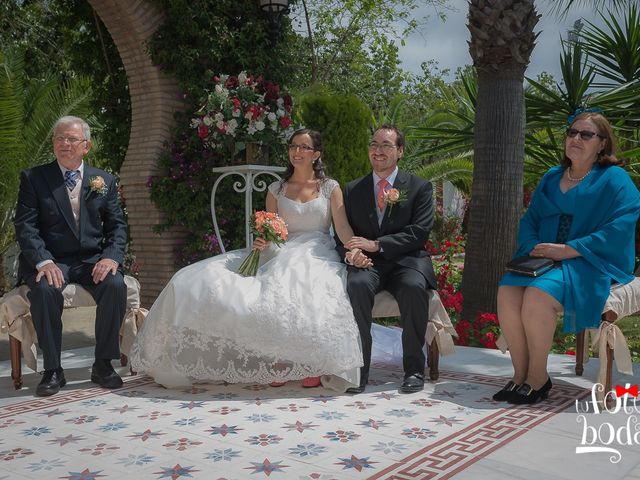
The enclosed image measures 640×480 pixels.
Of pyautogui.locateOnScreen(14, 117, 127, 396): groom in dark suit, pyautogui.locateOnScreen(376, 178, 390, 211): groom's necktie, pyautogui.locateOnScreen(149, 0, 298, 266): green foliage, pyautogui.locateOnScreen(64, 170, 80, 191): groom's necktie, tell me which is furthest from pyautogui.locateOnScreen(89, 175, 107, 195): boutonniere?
pyautogui.locateOnScreen(149, 0, 298, 266): green foliage

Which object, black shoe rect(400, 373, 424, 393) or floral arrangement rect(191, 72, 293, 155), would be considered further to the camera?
floral arrangement rect(191, 72, 293, 155)

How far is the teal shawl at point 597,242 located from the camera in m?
4.43

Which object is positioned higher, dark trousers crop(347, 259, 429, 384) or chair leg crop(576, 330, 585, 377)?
dark trousers crop(347, 259, 429, 384)

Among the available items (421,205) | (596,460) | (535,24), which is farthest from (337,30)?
(596,460)

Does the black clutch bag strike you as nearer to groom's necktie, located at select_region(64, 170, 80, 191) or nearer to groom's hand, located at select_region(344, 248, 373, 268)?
groom's hand, located at select_region(344, 248, 373, 268)

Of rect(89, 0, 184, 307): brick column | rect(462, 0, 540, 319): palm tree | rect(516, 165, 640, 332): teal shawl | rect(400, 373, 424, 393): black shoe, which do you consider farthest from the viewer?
rect(89, 0, 184, 307): brick column

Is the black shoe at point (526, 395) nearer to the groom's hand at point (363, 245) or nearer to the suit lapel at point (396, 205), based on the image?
the groom's hand at point (363, 245)

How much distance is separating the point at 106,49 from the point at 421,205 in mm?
5076

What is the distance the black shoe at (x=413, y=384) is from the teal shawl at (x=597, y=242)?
1041 millimetres

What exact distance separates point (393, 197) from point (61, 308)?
8.16 ft

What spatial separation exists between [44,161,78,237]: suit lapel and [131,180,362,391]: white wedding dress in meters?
0.99

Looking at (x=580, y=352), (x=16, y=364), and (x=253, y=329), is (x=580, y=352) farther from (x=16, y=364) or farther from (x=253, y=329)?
(x=16, y=364)

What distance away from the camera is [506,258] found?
657 centimetres

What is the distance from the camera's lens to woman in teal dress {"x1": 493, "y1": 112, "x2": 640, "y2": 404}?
445 centimetres
